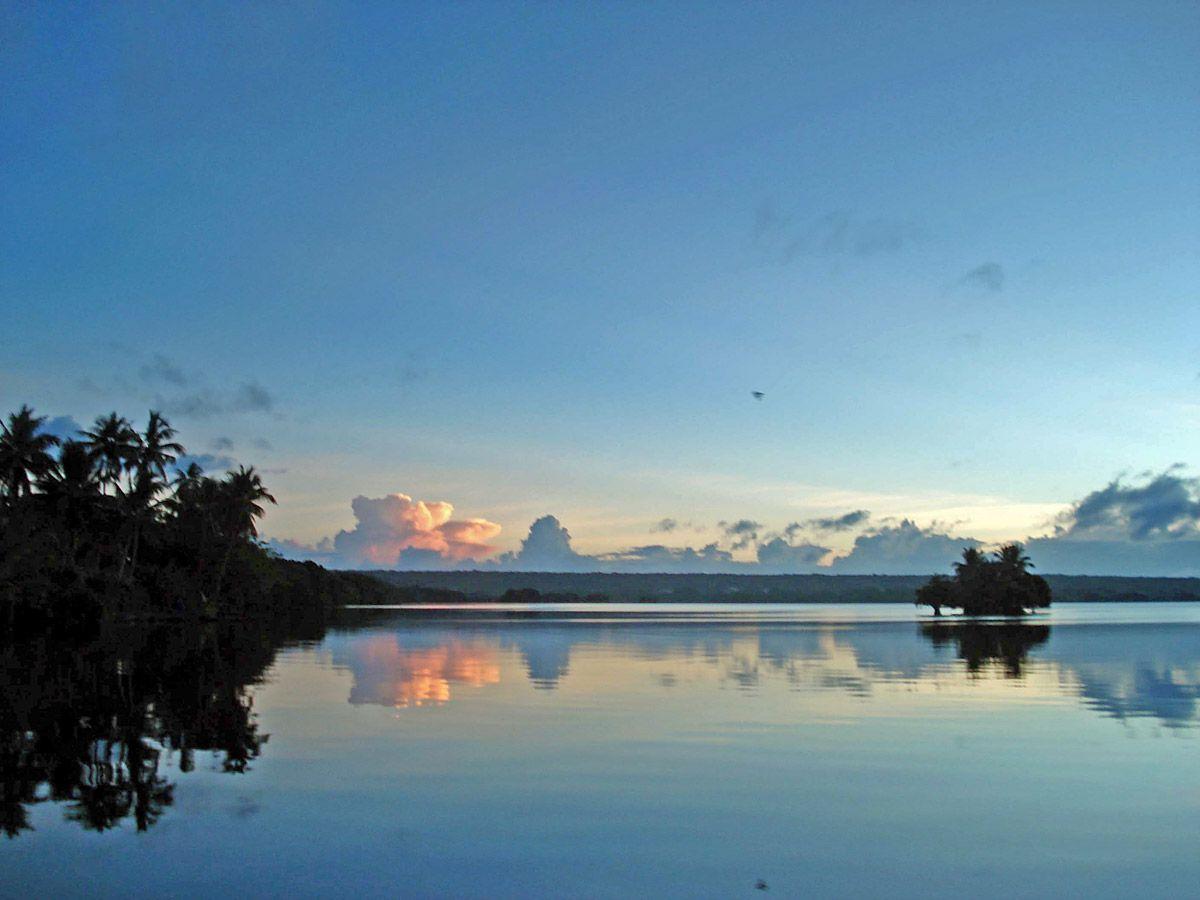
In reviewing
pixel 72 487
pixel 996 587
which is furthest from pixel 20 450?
pixel 996 587

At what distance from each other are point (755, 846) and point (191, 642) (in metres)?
41.6

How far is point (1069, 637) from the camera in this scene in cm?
5931

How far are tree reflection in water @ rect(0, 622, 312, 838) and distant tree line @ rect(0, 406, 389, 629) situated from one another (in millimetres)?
16846

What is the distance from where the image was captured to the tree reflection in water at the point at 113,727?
13.1 meters

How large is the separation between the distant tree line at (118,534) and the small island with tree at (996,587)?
243 feet

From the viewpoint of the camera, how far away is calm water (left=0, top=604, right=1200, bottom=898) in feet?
33.0

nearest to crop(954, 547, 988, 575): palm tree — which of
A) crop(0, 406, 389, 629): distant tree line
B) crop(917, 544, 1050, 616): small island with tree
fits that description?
crop(917, 544, 1050, 616): small island with tree

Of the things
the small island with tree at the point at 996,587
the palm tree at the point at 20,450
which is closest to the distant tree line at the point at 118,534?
the palm tree at the point at 20,450

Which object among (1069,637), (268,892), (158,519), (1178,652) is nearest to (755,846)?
(268,892)

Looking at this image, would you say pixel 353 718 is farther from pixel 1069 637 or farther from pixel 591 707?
pixel 1069 637

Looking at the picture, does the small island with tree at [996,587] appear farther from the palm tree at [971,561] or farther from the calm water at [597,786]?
the calm water at [597,786]

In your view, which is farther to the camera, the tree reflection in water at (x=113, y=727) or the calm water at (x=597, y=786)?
the tree reflection in water at (x=113, y=727)

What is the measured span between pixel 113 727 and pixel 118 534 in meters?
51.7

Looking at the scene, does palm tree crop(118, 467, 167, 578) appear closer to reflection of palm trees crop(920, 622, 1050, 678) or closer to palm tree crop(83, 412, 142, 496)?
palm tree crop(83, 412, 142, 496)
